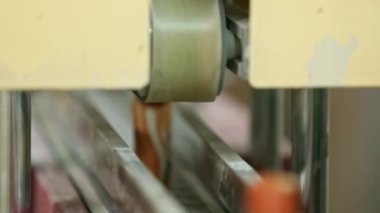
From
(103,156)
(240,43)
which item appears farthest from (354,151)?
(240,43)

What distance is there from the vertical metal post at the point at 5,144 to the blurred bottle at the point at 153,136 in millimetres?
331

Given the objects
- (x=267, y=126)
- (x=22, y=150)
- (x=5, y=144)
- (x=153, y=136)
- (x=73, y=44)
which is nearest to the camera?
(x=73, y=44)

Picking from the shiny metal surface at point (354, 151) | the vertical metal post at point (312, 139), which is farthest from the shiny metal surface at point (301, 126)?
the shiny metal surface at point (354, 151)

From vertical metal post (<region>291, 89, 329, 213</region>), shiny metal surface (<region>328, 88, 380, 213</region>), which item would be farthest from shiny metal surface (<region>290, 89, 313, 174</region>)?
shiny metal surface (<region>328, 88, 380, 213</region>)

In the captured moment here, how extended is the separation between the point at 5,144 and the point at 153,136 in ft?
1.20

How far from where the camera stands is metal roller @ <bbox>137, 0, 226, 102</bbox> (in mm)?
579

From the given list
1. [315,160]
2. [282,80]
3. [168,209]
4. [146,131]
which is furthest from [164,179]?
[282,80]

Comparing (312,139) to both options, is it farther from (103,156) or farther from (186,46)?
(186,46)

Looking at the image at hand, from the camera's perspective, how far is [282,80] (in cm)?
56

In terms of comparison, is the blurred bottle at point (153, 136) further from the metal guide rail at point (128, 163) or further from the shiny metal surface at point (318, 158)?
the shiny metal surface at point (318, 158)

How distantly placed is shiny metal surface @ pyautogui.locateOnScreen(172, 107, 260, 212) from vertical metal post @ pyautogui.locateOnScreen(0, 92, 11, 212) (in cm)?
20

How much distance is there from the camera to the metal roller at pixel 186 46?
1.90 ft

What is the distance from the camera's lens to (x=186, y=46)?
0.58m

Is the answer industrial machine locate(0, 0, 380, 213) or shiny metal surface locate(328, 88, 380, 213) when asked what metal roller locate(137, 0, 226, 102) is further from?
shiny metal surface locate(328, 88, 380, 213)
